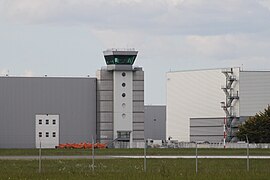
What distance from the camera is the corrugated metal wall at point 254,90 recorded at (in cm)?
14688

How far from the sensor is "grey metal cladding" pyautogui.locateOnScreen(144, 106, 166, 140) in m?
174

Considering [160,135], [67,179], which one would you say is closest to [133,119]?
[160,135]

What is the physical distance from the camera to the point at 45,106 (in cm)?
13288

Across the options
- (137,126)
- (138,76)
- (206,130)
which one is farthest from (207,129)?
(138,76)

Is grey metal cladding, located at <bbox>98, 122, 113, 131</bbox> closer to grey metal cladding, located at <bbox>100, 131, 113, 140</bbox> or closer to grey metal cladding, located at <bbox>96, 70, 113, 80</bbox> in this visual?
grey metal cladding, located at <bbox>100, 131, 113, 140</bbox>

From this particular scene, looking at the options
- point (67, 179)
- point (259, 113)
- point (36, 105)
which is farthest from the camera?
point (259, 113)

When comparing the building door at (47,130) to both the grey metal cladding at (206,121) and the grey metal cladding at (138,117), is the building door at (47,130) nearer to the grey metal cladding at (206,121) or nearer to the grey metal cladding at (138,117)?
the grey metal cladding at (138,117)

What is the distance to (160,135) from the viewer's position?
579ft

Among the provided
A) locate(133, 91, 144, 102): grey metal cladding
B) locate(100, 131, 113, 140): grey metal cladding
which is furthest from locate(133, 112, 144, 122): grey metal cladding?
locate(100, 131, 113, 140): grey metal cladding

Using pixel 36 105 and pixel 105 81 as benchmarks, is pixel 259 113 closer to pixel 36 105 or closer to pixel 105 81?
pixel 105 81

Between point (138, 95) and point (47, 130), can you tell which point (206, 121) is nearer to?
point (138, 95)

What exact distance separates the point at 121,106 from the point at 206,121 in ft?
74.4

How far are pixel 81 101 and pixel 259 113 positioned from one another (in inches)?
1111

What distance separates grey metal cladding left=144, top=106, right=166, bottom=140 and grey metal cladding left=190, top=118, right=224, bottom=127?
68.1 ft
